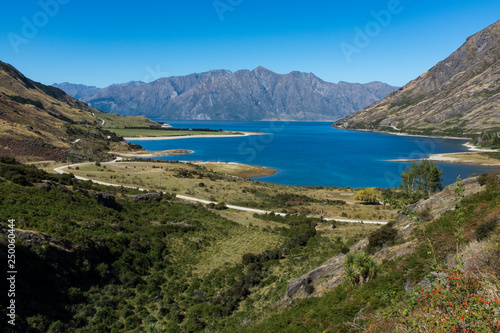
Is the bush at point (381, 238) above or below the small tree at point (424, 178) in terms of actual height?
above

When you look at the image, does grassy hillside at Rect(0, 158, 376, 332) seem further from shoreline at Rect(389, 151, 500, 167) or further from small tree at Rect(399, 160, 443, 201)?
shoreline at Rect(389, 151, 500, 167)

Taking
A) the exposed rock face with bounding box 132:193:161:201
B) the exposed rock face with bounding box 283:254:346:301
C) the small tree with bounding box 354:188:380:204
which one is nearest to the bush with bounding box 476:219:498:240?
the exposed rock face with bounding box 283:254:346:301

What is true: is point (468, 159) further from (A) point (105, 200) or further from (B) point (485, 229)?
(A) point (105, 200)

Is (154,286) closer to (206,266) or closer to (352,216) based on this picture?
(206,266)

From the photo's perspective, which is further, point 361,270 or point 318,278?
point 318,278

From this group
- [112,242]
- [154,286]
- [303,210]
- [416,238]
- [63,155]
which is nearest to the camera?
[416,238]

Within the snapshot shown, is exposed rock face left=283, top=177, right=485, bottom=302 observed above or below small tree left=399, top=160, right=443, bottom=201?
above

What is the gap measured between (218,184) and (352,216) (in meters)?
39.1

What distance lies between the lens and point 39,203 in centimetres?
3192

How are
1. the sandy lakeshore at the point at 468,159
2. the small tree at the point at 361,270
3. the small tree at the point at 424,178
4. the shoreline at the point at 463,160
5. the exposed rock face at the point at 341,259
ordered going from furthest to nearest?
1. the sandy lakeshore at the point at 468,159
2. the shoreline at the point at 463,160
3. the small tree at the point at 424,178
4. the exposed rock face at the point at 341,259
5. the small tree at the point at 361,270

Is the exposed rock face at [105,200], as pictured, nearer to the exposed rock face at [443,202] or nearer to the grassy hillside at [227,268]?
the grassy hillside at [227,268]

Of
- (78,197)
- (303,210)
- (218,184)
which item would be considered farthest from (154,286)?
(218,184)

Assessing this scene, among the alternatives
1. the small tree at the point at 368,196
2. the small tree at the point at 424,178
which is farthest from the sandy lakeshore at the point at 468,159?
the small tree at the point at 368,196

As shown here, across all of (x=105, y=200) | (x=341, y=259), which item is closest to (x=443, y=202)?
(x=341, y=259)
